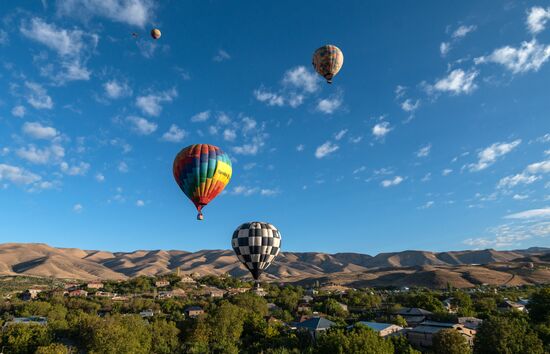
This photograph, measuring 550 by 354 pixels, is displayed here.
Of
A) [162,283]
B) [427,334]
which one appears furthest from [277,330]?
[162,283]

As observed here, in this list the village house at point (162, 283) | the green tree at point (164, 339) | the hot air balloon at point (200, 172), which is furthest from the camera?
the village house at point (162, 283)

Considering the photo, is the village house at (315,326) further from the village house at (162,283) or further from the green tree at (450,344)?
the village house at (162,283)

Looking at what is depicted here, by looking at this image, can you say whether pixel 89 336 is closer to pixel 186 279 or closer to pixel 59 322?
pixel 59 322

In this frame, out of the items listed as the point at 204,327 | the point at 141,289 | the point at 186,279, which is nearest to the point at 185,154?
the point at 204,327

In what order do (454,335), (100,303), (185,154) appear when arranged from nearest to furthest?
1. (454,335)
2. (185,154)
3. (100,303)

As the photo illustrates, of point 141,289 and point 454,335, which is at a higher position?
point 141,289

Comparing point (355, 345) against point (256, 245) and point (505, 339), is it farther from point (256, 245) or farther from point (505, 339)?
point (256, 245)

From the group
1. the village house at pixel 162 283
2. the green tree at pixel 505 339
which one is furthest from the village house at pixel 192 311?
the village house at pixel 162 283
